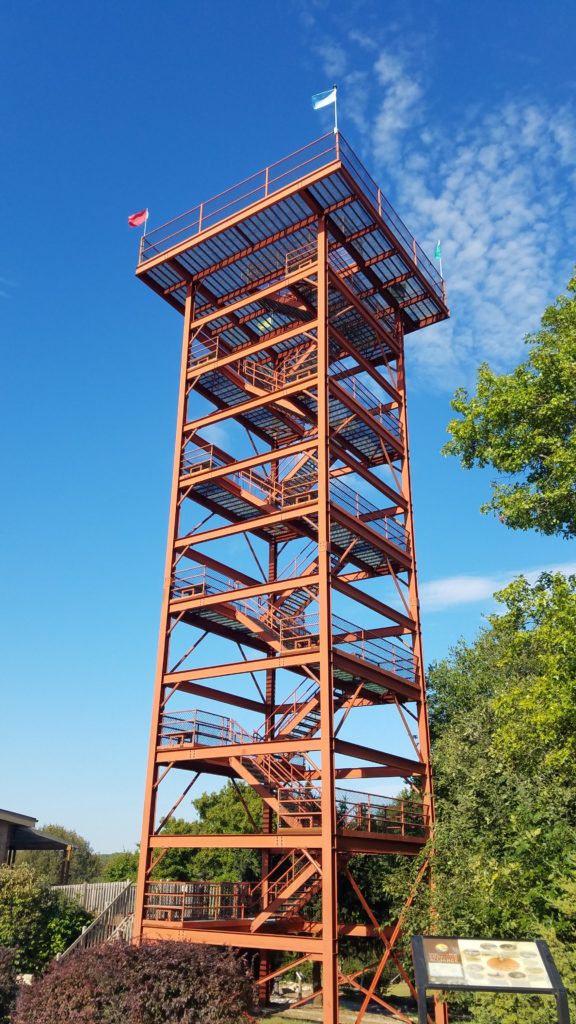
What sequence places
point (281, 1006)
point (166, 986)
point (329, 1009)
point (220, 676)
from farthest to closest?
point (281, 1006), point (220, 676), point (329, 1009), point (166, 986)

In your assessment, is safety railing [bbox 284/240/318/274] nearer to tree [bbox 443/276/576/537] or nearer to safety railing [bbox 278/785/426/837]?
tree [bbox 443/276/576/537]

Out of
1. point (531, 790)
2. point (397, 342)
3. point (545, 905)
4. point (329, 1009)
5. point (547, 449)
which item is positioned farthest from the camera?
point (397, 342)

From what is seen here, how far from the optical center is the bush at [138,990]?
557 inches

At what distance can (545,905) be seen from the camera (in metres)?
16.1

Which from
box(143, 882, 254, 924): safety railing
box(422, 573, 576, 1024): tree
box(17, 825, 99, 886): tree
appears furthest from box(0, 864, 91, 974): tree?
box(17, 825, 99, 886): tree

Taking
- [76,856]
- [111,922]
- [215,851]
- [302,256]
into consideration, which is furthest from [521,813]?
[76,856]

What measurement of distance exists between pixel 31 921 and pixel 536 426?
73.5ft

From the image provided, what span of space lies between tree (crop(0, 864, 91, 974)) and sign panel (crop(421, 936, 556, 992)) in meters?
19.6

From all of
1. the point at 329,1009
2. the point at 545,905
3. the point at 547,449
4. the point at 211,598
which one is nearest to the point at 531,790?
the point at 545,905

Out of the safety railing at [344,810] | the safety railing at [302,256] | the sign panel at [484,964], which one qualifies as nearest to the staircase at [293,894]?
the safety railing at [344,810]

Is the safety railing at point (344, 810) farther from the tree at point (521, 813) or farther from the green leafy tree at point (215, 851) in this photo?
the green leafy tree at point (215, 851)

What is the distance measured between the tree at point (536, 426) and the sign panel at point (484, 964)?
38.7 ft

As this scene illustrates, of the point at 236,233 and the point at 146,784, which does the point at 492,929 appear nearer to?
the point at 146,784

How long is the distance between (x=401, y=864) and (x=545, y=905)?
9.32 m
